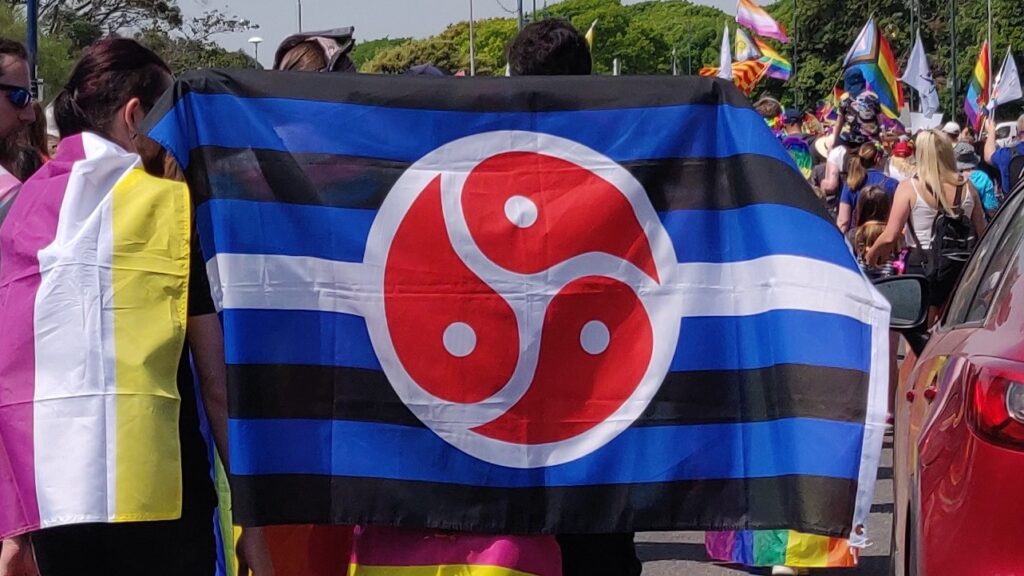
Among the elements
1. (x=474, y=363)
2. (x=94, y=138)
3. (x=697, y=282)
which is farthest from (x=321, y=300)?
(x=697, y=282)

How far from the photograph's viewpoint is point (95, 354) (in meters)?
3.00

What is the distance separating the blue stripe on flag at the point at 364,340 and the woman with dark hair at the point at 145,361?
0.12 m

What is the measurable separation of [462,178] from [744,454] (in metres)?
0.90

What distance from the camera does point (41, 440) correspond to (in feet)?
9.91

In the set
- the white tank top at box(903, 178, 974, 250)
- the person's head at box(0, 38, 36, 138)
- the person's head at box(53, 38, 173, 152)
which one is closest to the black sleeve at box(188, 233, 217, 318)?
the person's head at box(53, 38, 173, 152)

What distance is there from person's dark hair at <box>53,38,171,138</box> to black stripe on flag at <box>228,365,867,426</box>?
0.61 m

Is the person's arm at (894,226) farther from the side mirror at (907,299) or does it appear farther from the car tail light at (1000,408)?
the car tail light at (1000,408)

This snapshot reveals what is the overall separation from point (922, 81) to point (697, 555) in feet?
62.6

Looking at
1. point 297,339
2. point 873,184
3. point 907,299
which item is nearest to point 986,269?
point 907,299

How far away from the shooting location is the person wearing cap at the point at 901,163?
11.9m

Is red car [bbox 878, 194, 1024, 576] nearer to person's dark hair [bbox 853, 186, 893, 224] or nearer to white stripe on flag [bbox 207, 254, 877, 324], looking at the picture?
white stripe on flag [bbox 207, 254, 877, 324]

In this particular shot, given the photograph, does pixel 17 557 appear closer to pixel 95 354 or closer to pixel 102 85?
pixel 95 354

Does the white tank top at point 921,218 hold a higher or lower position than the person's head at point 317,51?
lower

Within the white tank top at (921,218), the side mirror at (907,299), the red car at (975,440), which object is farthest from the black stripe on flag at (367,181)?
the white tank top at (921,218)
